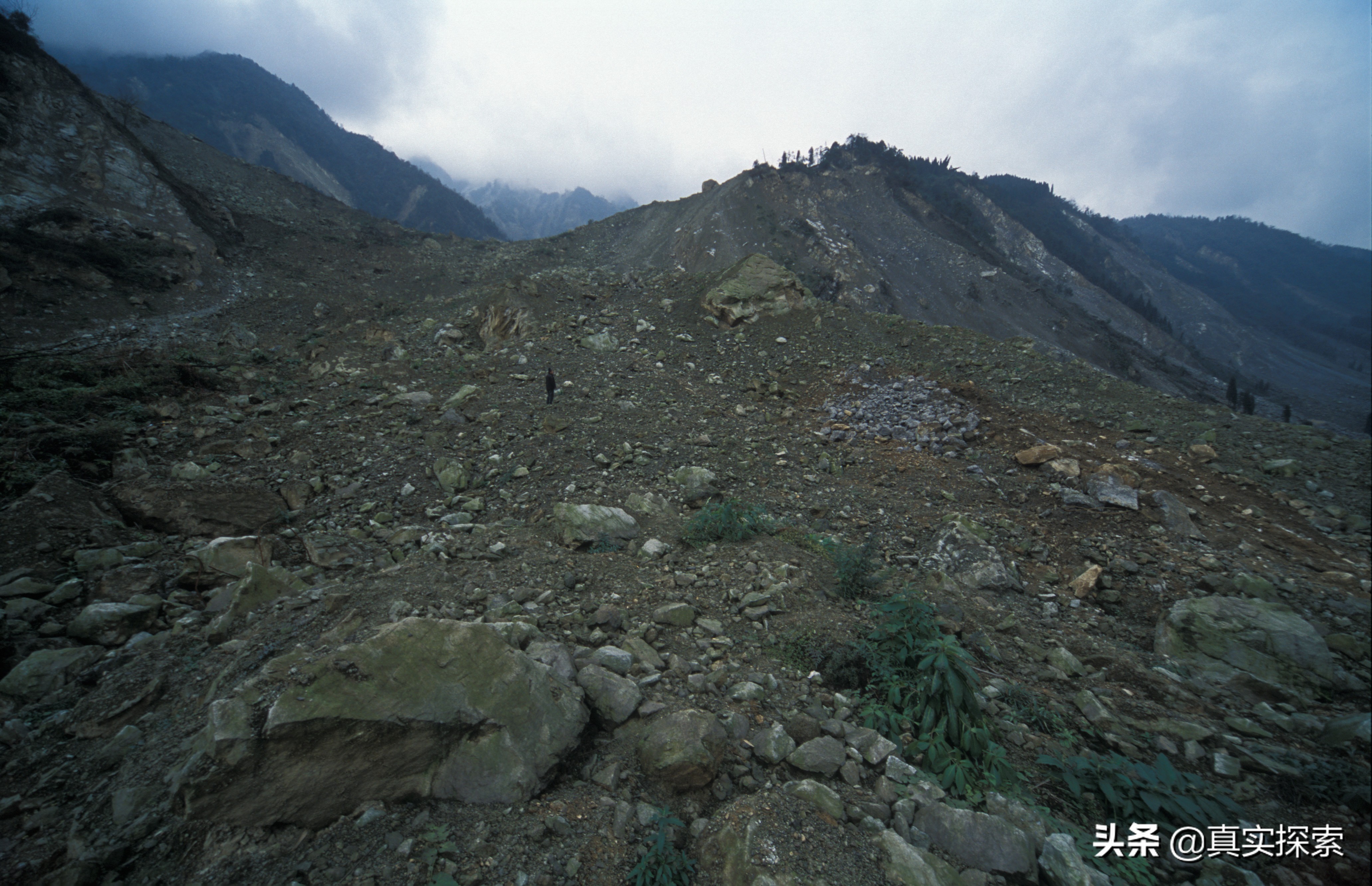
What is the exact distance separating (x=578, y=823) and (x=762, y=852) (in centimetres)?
83

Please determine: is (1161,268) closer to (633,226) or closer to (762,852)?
(633,226)

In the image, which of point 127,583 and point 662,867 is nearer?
point 662,867

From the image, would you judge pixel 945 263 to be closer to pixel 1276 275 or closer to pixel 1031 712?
pixel 1031 712

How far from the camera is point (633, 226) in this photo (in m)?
34.2

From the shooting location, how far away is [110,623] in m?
3.33

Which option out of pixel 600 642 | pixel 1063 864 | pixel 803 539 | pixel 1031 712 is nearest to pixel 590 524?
pixel 600 642

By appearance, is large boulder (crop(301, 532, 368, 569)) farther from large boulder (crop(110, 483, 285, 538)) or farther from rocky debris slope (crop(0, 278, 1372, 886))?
large boulder (crop(110, 483, 285, 538))

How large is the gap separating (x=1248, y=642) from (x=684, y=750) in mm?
4734

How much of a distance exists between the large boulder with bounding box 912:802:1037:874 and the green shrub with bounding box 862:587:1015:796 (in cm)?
21

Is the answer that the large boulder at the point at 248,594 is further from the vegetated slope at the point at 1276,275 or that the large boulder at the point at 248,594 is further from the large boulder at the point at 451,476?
the vegetated slope at the point at 1276,275

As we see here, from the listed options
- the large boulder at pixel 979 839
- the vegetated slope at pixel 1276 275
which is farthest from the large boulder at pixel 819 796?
the vegetated slope at pixel 1276 275

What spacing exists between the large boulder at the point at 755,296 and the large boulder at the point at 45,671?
11.0 m

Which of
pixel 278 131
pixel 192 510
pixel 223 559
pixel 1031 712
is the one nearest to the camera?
pixel 1031 712

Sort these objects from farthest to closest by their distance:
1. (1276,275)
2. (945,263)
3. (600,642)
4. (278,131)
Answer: (1276,275) < (278,131) < (945,263) < (600,642)
